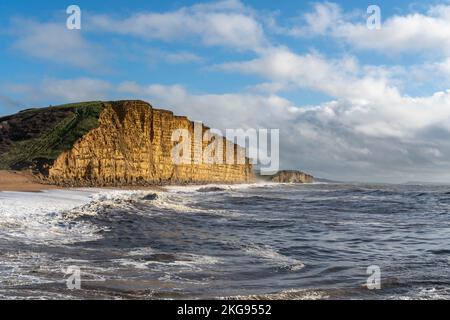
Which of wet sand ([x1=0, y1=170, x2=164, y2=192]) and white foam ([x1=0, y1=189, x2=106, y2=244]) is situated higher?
wet sand ([x1=0, y1=170, x2=164, y2=192])

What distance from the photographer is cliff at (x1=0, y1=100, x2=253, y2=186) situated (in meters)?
48.4

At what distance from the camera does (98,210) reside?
22.5m

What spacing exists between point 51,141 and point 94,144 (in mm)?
4762

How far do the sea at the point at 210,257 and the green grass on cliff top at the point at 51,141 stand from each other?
28190 millimetres

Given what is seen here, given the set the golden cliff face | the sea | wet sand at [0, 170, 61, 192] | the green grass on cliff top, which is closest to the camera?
the sea

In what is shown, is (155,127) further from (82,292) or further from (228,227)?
(82,292)

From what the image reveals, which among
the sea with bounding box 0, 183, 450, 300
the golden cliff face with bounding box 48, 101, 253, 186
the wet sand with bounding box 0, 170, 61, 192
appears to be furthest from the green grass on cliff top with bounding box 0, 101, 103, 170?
the sea with bounding box 0, 183, 450, 300

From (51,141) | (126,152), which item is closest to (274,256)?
(51,141)

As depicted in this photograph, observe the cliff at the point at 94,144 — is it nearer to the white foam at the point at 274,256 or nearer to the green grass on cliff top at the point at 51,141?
the green grass on cliff top at the point at 51,141

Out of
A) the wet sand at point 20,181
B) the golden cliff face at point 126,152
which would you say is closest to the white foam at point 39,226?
the wet sand at point 20,181
